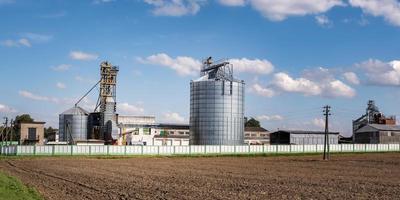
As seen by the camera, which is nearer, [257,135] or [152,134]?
[152,134]

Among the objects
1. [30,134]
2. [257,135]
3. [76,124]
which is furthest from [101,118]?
[257,135]

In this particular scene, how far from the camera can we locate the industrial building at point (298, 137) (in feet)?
433

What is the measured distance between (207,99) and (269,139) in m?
41.1

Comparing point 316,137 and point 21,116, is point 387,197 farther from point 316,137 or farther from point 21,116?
point 21,116

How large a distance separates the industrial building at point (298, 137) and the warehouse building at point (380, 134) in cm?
739

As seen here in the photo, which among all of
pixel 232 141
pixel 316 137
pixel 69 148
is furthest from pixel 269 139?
pixel 69 148

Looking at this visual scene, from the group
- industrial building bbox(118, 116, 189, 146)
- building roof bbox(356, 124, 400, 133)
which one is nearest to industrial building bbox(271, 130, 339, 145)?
building roof bbox(356, 124, 400, 133)

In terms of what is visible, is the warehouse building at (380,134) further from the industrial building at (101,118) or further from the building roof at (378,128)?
the industrial building at (101,118)

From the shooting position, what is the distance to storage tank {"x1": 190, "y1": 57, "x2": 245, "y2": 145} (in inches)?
4176

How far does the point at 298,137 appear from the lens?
132 m

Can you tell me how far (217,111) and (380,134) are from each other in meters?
48.8

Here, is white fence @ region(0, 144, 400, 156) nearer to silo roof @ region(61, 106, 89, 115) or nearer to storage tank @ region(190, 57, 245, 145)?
storage tank @ region(190, 57, 245, 145)

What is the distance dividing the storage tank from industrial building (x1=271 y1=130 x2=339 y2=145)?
25977 mm

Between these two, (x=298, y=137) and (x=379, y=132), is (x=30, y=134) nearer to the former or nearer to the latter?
(x=298, y=137)
